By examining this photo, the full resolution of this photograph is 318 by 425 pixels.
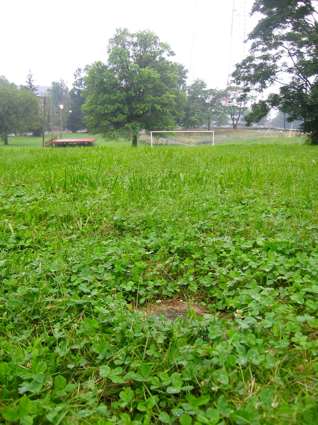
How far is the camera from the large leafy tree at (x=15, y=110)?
44422mm

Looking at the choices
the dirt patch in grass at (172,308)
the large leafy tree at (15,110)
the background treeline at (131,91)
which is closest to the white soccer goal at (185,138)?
the background treeline at (131,91)

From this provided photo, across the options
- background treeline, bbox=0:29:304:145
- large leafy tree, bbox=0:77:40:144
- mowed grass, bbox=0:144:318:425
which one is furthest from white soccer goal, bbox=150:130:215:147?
large leafy tree, bbox=0:77:40:144

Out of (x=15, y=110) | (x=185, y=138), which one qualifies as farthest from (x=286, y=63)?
(x=15, y=110)

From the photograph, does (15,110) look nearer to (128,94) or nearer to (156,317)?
(128,94)

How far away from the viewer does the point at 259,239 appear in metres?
2.52

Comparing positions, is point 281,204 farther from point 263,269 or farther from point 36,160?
point 36,160

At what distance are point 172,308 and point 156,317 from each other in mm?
199

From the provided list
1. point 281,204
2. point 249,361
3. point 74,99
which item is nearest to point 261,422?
point 249,361

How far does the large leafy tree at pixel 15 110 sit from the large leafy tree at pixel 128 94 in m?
14.5

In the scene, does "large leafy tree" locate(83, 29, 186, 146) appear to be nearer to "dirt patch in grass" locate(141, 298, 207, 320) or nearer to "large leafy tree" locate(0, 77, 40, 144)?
"large leafy tree" locate(0, 77, 40, 144)

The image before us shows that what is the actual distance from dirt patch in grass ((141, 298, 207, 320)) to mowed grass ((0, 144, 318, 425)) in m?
0.05

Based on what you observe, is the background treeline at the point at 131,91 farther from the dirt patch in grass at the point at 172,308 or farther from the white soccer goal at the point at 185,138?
the dirt patch in grass at the point at 172,308

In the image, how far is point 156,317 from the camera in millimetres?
1674

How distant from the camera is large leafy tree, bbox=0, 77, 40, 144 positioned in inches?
1749
